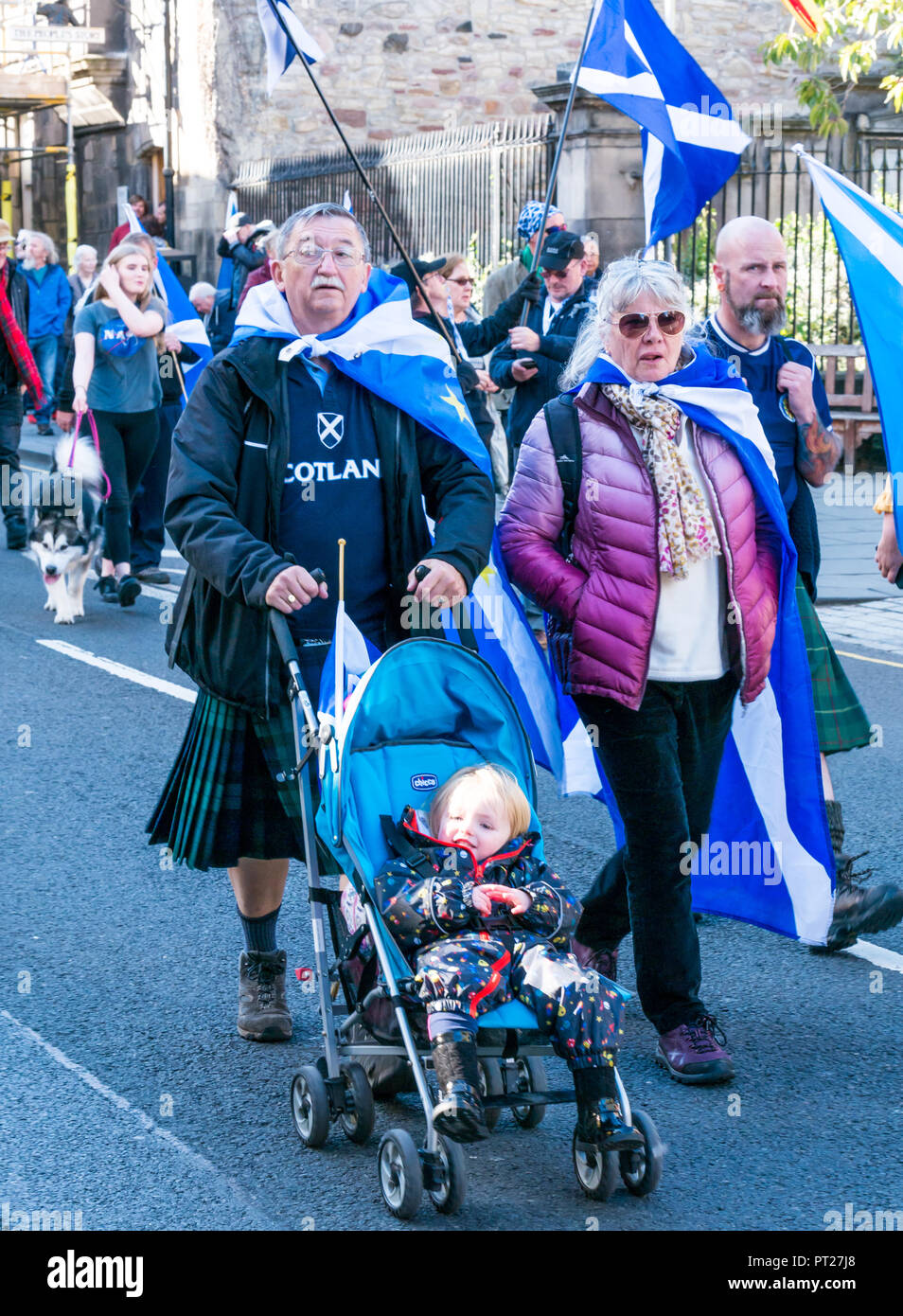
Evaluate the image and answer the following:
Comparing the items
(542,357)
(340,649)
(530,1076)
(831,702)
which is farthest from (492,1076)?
(542,357)

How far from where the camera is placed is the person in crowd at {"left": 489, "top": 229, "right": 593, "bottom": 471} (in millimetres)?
9750

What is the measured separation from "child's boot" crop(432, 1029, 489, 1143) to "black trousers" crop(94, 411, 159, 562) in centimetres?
775

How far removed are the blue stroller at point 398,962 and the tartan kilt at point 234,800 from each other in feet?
0.61

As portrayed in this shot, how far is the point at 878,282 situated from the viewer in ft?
17.3

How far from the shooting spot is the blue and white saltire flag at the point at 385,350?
4367 mm

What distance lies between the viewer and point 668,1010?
4.58m

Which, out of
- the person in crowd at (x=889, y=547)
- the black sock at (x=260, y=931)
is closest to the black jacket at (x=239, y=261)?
the person in crowd at (x=889, y=547)

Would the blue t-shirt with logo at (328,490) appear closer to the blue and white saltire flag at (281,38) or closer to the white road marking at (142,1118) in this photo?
the white road marking at (142,1118)

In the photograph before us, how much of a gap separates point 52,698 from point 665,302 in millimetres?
4950

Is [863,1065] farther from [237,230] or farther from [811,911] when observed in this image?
[237,230]

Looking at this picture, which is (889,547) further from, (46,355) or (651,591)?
(46,355)

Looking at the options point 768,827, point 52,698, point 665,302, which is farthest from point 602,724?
point 52,698

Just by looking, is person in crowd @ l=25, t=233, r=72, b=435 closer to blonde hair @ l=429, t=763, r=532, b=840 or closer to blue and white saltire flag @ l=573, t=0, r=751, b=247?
blue and white saltire flag @ l=573, t=0, r=751, b=247

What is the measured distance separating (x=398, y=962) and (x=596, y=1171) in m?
0.60
